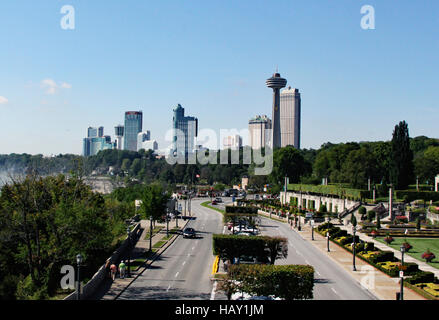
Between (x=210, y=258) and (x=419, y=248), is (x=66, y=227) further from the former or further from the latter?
(x=419, y=248)

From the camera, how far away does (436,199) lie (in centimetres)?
8162

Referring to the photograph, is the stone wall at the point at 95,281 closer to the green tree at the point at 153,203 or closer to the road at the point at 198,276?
the road at the point at 198,276

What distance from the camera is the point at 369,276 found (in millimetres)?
36875

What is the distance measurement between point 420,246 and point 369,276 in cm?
1790

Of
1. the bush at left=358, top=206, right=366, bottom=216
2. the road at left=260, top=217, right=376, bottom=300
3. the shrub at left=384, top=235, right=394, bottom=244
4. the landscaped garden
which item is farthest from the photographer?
the bush at left=358, top=206, right=366, bottom=216

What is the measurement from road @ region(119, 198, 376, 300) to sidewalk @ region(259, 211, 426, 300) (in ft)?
2.12

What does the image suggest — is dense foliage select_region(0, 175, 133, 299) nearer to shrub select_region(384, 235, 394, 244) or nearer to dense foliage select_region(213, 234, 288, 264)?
dense foliage select_region(213, 234, 288, 264)

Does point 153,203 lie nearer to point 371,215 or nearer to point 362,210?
point 371,215

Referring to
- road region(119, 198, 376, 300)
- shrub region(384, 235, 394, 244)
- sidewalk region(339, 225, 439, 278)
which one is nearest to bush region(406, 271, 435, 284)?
sidewalk region(339, 225, 439, 278)

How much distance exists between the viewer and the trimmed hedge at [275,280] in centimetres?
2641

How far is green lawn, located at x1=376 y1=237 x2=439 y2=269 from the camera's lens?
44.6 metres

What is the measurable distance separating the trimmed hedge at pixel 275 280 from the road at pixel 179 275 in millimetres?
3630
